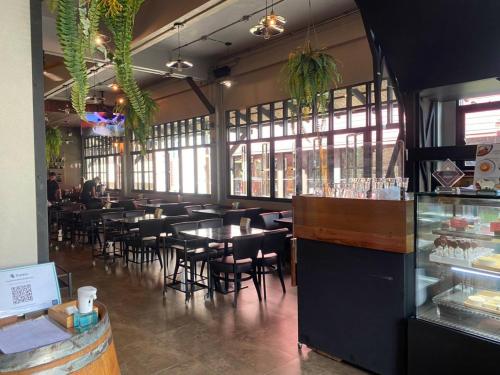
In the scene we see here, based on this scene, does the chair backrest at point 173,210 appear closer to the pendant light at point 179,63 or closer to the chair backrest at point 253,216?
the chair backrest at point 253,216

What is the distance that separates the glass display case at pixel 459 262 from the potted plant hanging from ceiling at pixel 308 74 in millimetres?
2012

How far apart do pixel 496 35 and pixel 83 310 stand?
3.02 metres

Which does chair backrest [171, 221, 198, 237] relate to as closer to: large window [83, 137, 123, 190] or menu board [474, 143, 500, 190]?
menu board [474, 143, 500, 190]

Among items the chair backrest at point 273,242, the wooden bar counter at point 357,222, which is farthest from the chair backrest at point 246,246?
the wooden bar counter at point 357,222

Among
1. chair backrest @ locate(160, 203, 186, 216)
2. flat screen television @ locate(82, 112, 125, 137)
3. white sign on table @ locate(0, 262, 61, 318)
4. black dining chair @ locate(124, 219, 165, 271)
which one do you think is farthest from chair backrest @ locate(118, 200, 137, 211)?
white sign on table @ locate(0, 262, 61, 318)

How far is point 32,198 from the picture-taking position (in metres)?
1.72

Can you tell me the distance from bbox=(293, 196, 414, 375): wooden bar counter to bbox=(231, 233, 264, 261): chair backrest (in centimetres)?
120

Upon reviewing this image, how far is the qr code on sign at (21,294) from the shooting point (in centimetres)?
154

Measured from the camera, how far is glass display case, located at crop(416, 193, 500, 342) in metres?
2.43

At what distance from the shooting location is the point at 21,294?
1563mm

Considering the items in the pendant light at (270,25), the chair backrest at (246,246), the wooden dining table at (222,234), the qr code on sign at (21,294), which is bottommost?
the chair backrest at (246,246)

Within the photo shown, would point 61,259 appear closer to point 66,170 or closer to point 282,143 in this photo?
point 282,143

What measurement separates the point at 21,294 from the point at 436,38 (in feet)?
10.2

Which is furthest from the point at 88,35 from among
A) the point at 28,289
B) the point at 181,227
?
the point at 181,227
